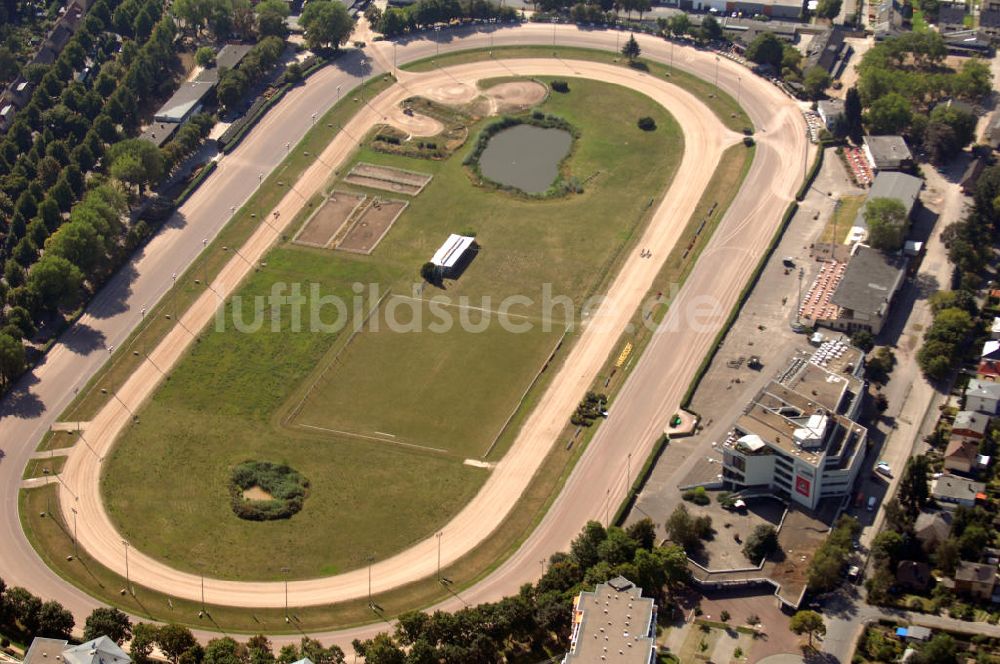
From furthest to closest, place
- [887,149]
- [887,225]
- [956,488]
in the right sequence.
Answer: [887,149], [887,225], [956,488]

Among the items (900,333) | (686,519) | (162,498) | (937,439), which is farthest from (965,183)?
(162,498)

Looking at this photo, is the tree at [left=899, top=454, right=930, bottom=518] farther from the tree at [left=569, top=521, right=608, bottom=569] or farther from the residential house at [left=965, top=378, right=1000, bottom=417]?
the tree at [left=569, top=521, right=608, bottom=569]

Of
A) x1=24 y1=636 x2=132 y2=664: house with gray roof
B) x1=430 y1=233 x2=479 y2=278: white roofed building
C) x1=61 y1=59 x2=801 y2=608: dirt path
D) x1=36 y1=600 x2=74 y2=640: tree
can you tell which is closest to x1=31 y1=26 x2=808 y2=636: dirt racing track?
x1=61 y1=59 x2=801 y2=608: dirt path

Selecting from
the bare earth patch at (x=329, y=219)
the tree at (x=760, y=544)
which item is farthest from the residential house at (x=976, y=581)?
the bare earth patch at (x=329, y=219)

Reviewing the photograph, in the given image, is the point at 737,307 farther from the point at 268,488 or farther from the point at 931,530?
the point at 268,488

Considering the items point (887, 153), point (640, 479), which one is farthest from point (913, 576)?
point (887, 153)

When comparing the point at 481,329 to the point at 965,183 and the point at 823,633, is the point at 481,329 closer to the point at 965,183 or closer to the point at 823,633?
the point at 823,633

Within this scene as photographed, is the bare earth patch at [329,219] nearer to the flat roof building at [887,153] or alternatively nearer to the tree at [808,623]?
the flat roof building at [887,153]
